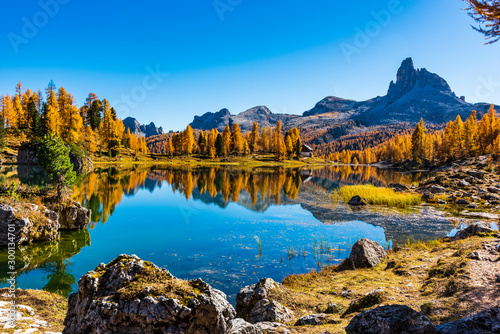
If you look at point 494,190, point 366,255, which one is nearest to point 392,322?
point 366,255

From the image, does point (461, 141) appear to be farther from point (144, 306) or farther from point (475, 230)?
point (144, 306)

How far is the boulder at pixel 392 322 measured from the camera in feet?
20.0

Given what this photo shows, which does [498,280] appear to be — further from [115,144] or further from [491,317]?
[115,144]

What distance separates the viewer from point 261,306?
10.5m

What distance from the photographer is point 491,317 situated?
216 inches

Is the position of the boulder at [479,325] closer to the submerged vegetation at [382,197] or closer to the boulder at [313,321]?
the boulder at [313,321]

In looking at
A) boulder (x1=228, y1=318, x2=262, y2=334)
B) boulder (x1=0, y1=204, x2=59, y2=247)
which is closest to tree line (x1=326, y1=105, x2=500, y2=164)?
boulder (x1=228, y1=318, x2=262, y2=334)

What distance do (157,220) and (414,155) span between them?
141 metres

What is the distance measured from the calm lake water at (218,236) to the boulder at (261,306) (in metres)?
2.26

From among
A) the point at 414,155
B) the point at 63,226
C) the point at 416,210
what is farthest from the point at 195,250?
the point at 414,155

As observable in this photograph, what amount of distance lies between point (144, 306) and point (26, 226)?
2048cm

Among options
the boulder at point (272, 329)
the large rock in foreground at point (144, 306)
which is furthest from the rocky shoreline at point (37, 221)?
the boulder at point (272, 329)

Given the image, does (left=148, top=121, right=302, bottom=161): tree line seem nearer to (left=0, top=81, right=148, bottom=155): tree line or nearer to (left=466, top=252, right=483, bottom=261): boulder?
(left=0, top=81, right=148, bottom=155): tree line

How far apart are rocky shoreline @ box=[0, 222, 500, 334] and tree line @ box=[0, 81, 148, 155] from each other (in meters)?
92.3
